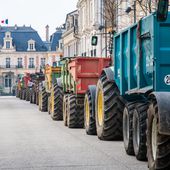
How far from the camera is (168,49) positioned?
34.1 ft

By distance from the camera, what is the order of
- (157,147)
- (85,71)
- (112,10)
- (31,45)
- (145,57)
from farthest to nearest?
(31,45)
(112,10)
(85,71)
(145,57)
(157,147)

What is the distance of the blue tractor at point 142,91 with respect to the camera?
9.40 metres

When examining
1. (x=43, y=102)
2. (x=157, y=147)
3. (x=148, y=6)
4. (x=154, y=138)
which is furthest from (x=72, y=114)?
(x=43, y=102)

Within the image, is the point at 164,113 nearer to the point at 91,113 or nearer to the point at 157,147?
the point at 157,147

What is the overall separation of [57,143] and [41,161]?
11.1ft

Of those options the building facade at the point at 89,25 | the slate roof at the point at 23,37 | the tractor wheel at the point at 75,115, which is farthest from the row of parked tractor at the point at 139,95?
the slate roof at the point at 23,37

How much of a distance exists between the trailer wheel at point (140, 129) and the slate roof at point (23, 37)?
401ft

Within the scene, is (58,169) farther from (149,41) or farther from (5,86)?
(5,86)

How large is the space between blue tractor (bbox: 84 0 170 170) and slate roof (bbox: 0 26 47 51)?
11802 cm

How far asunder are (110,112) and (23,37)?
120m

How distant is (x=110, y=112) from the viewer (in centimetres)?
1480

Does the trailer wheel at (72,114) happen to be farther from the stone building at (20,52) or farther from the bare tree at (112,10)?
the stone building at (20,52)

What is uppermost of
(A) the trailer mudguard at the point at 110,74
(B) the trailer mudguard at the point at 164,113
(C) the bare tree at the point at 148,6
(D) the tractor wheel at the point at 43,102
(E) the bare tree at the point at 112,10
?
(E) the bare tree at the point at 112,10

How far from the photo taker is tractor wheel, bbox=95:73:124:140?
1476 cm
